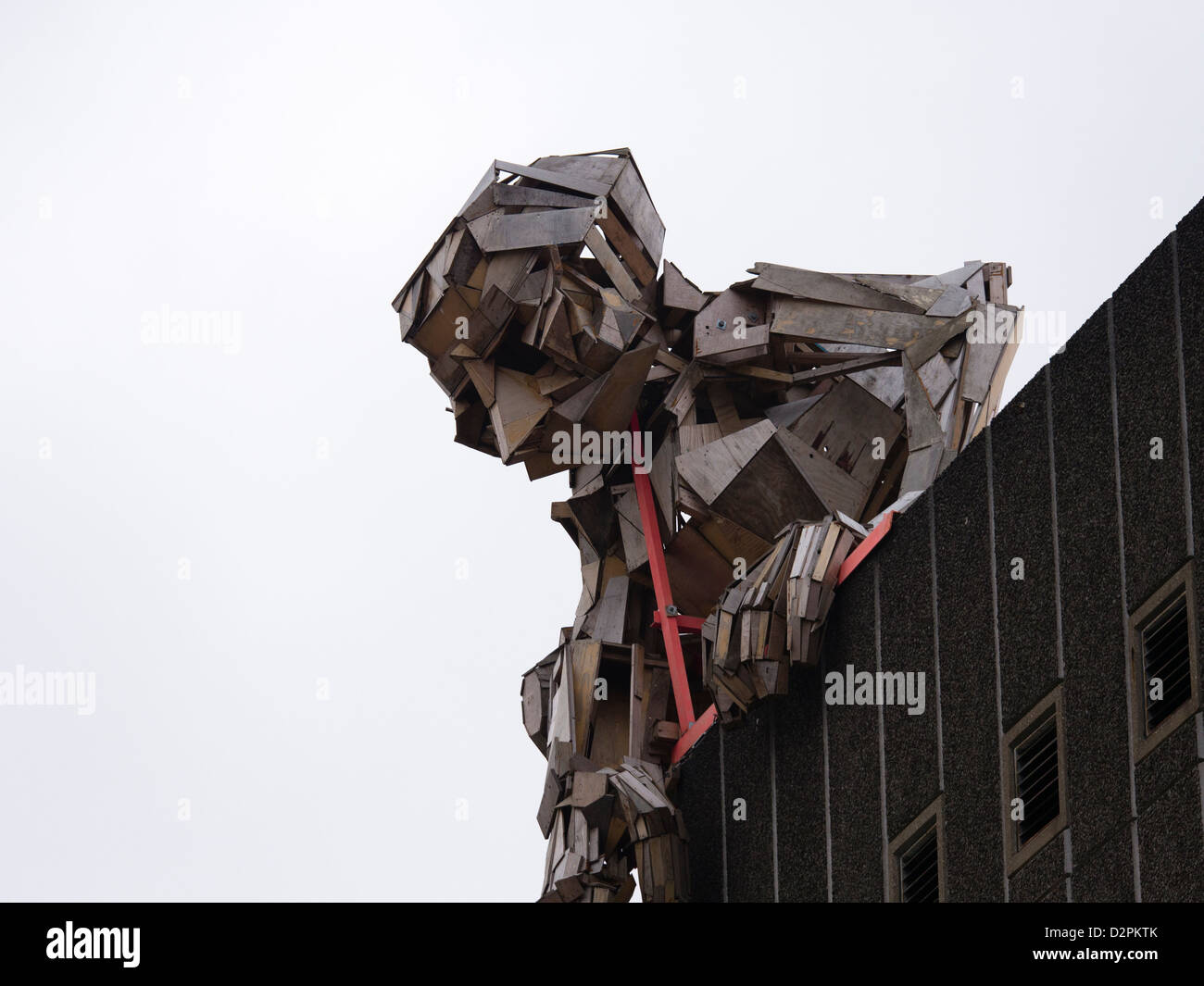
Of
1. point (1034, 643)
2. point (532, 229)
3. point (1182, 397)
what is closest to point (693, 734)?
point (532, 229)

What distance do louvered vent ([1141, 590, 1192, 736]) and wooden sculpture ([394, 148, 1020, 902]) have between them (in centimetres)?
516

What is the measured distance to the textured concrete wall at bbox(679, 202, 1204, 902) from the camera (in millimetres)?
10172

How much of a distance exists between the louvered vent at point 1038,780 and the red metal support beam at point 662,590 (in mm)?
5529

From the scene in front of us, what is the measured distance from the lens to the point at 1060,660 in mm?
11062

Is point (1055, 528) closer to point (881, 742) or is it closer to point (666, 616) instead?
point (881, 742)

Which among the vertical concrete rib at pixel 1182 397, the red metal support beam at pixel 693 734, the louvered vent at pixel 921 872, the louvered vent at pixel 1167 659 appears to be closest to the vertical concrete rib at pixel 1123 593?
the louvered vent at pixel 1167 659

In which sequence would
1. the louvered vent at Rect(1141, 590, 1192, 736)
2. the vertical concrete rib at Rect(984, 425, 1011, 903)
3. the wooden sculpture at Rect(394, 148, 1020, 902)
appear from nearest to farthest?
the louvered vent at Rect(1141, 590, 1192, 736), the vertical concrete rib at Rect(984, 425, 1011, 903), the wooden sculpture at Rect(394, 148, 1020, 902)

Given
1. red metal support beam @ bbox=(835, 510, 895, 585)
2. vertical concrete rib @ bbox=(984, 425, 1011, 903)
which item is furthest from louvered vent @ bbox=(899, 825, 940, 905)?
red metal support beam @ bbox=(835, 510, 895, 585)

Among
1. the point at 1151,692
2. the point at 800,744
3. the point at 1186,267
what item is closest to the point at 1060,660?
the point at 1151,692

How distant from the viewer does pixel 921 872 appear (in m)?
12.5

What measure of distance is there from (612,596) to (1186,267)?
26.9 feet

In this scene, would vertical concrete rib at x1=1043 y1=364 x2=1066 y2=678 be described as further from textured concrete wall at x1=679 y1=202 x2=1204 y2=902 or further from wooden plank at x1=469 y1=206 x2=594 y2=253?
wooden plank at x1=469 y1=206 x2=594 y2=253

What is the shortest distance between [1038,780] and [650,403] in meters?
6.96

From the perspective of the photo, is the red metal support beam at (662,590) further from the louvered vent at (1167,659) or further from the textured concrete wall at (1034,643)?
the louvered vent at (1167,659)
